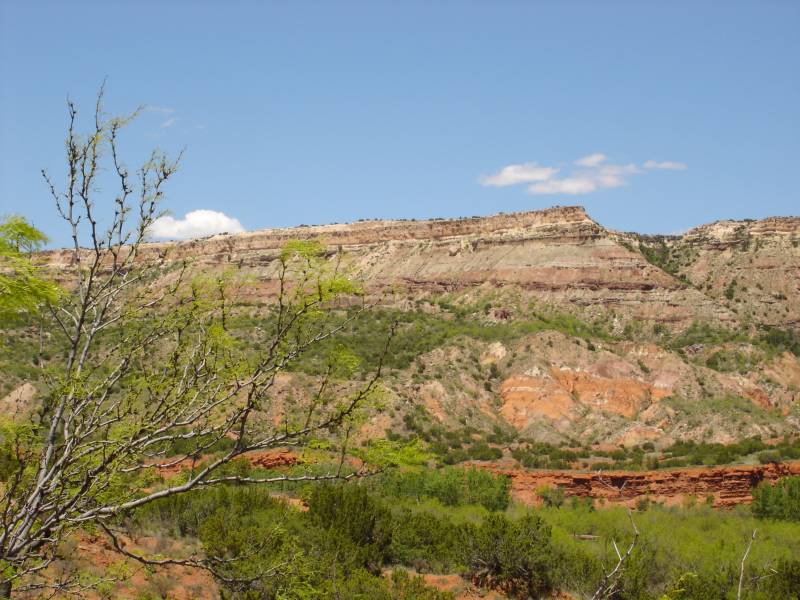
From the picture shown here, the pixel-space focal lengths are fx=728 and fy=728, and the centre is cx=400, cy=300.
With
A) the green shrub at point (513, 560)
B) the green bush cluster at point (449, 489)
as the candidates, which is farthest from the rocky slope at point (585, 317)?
the green shrub at point (513, 560)

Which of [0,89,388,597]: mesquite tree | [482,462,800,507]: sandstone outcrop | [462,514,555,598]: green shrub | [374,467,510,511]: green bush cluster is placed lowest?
[482,462,800,507]: sandstone outcrop

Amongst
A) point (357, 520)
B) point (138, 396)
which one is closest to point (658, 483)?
point (357, 520)

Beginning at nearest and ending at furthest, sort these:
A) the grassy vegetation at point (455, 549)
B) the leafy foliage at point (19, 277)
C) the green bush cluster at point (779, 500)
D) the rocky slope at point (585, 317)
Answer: the leafy foliage at point (19, 277) → the grassy vegetation at point (455, 549) → the green bush cluster at point (779, 500) → the rocky slope at point (585, 317)

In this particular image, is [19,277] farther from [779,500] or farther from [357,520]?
[779,500]

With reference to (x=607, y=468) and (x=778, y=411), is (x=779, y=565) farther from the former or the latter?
(x=778, y=411)

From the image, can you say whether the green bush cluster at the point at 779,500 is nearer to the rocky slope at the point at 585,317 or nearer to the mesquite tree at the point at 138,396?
the rocky slope at the point at 585,317

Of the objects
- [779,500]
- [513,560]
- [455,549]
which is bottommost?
[779,500]

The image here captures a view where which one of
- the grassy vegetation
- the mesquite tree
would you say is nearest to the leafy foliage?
the mesquite tree

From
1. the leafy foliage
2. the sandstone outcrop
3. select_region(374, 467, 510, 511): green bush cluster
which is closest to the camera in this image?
the leafy foliage

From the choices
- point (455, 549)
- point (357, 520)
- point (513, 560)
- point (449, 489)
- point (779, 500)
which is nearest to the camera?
point (513, 560)

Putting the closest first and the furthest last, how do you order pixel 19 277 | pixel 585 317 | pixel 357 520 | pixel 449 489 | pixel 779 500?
pixel 19 277, pixel 357 520, pixel 779 500, pixel 449 489, pixel 585 317

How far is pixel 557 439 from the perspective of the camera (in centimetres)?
4931

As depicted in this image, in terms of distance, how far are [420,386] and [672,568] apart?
3320cm

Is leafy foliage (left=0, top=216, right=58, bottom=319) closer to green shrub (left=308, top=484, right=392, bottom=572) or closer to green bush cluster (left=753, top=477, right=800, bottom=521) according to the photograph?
green shrub (left=308, top=484, right=392, bottom=572)
